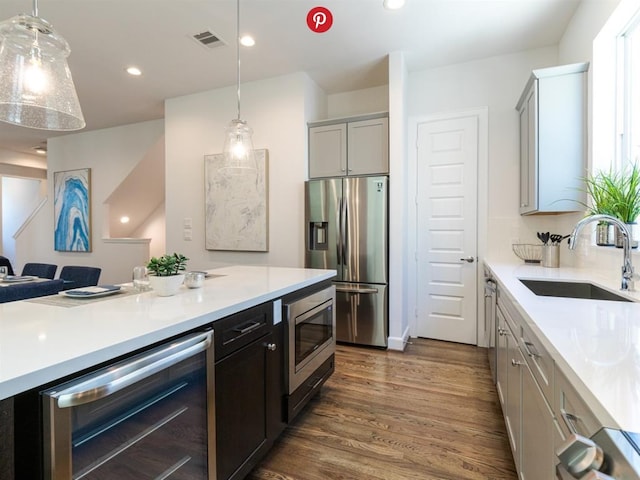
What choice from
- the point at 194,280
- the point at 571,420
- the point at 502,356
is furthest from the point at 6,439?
the point at 502,356

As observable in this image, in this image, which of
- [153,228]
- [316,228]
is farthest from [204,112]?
[153,228]

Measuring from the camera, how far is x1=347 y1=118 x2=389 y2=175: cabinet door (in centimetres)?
337

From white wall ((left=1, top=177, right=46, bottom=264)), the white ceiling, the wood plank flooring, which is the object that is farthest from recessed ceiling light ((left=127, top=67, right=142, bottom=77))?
white wall ((left=1, top=177, right=46, bottom=264))

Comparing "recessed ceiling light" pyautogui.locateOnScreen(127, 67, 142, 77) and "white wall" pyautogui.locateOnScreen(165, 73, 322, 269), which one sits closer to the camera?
"recessed ceiling light" pyautogui.locateOnScreen(127, 67, 142, 77)

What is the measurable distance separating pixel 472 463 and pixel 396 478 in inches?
17.0

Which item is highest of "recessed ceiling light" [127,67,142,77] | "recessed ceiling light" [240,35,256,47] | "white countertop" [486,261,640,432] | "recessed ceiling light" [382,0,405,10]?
"recessed ceiling light" [127,67,142,77]

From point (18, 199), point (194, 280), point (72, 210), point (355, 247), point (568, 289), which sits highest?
point (18, 199)

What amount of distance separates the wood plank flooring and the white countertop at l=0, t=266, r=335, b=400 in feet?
2.96

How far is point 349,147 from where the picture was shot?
11.5ft

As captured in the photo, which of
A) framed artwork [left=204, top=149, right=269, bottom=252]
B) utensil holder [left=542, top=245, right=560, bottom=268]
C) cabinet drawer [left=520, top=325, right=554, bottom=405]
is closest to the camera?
cabinet drawer [left=520, top=325, right=554, bottom=405]

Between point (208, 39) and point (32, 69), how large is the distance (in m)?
1.92

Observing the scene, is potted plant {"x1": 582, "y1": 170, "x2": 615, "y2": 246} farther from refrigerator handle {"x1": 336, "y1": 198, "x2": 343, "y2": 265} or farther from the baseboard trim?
refrigerator handle {"x1": 336, "y1": 198, "x2": 343, "y2": 265}

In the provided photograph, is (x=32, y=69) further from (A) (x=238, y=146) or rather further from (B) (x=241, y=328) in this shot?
(B) (x=241, y=328)

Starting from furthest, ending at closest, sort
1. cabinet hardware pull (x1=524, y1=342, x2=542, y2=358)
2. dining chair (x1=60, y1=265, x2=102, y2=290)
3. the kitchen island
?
dining chair (x1=60, y1=265, x2=102, y2=290), cabinet hardware pull (x1=524, y1=342, x2=542, y2=358), the kitchen island
